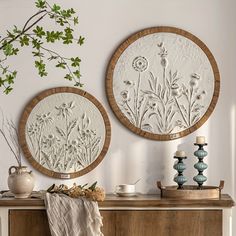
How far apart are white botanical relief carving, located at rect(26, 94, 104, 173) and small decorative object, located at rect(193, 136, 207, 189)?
77 centimetres

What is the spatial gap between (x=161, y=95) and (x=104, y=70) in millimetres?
502

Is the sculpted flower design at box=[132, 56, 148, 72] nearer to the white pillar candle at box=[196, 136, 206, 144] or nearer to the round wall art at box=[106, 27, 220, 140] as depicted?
the round wall art at box=[106, 27, 220, 140]

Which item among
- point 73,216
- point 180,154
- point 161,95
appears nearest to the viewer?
point 73,216

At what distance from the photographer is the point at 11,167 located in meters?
4.21

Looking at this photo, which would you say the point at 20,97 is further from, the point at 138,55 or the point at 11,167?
the point at 138,55

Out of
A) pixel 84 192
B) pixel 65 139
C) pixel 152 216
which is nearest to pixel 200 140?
pixel 152 216

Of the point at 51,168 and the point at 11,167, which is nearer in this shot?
the point at 11,167

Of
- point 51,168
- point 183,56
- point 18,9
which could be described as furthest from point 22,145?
point 183,56

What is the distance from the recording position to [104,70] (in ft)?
15.0

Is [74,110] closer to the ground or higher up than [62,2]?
closer to the ground

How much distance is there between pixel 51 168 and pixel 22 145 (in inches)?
11.6

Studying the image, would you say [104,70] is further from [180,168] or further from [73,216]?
[73,216]

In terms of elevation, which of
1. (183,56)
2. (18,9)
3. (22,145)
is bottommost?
(22,145)

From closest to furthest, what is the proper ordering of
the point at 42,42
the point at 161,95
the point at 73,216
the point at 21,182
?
1. the point at 42,42
2. the point at 73,216
3. the point at 21,182
4. the point at 161,95
